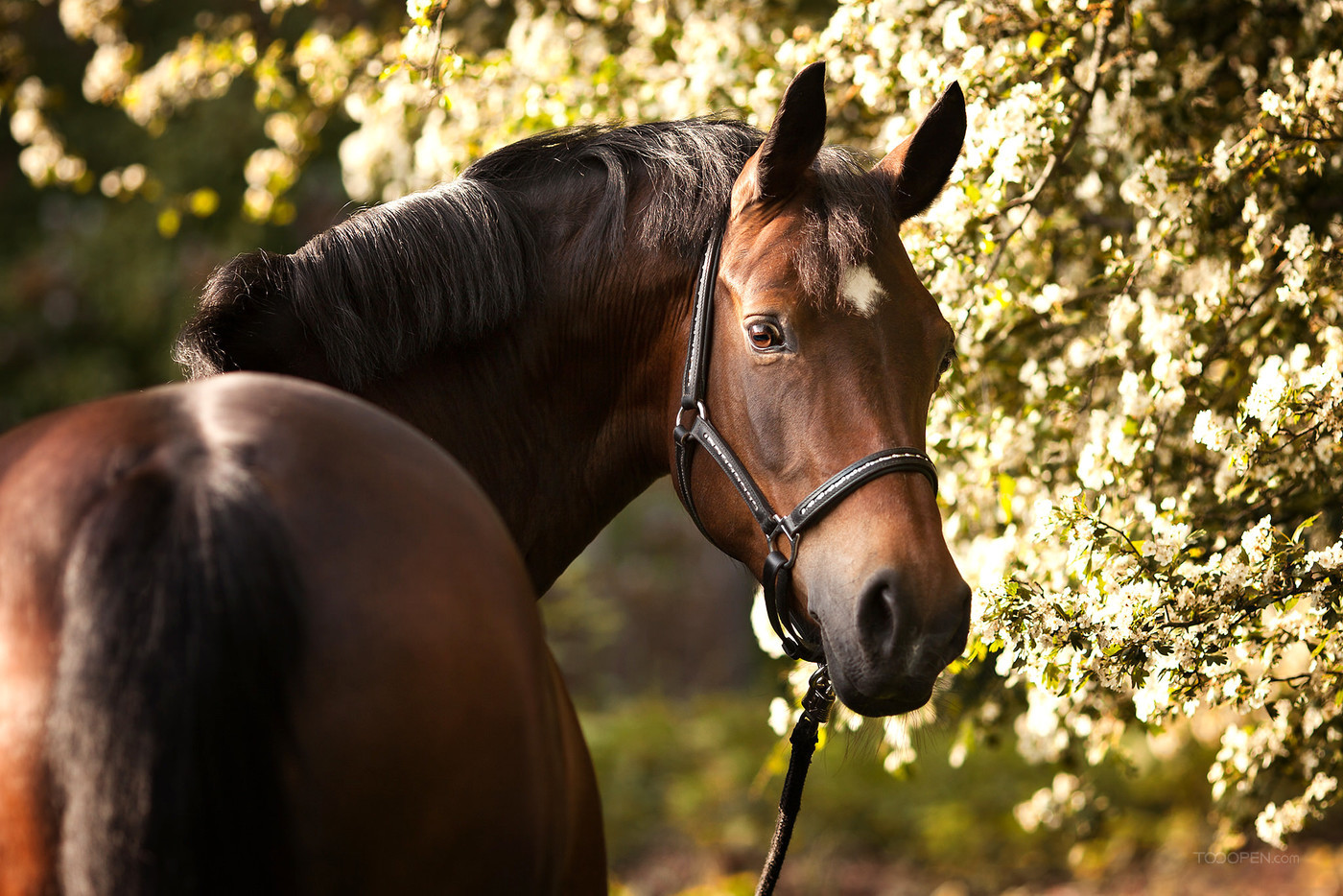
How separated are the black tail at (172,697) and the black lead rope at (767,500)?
0.99 metres

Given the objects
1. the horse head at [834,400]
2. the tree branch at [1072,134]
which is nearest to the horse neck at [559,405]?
the horse head at [834,400]

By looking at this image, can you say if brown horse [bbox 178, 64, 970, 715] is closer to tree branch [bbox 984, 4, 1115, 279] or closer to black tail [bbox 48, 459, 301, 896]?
tree branch [bbox 984, 4, 1115, 279]

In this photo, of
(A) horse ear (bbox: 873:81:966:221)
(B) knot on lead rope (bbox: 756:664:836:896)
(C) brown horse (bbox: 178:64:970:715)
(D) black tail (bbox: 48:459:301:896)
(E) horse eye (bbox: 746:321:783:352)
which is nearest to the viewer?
(D) black tail (bbox: 48:459:301:896)

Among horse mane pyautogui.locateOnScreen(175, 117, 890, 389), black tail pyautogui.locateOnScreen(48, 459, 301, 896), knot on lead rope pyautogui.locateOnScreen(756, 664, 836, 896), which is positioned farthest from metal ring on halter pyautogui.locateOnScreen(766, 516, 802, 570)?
black tail pyautogui.locateOnScreen(48, 459, 301, 896)

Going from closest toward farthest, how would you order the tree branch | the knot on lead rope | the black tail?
the black tail < the knot on lead rope < the tree branch

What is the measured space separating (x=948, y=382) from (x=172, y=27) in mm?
10575

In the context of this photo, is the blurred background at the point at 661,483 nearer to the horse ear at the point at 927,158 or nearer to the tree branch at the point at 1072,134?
the tree branch at the point at 1072,134

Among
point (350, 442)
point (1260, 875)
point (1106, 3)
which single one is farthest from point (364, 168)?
point (1260, 875)

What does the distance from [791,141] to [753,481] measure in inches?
26.5

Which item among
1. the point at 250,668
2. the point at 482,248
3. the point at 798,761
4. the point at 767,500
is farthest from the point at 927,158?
the point at 250,668

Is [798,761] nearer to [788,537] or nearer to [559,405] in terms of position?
[788,537]

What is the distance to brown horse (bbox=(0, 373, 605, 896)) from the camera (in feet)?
3.37

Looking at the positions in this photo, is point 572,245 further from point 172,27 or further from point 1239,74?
point 172,27

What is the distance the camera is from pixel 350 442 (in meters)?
1.23
